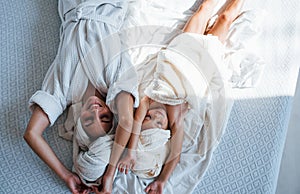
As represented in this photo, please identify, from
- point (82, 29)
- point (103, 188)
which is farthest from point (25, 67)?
point (103, 188)

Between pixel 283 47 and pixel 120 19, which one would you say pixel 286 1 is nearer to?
pixel 283 47

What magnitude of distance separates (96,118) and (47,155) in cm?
18

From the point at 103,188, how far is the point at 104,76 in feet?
1.14

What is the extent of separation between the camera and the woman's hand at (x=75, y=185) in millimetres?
1102

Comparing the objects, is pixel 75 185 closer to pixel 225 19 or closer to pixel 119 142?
pixel 119 142

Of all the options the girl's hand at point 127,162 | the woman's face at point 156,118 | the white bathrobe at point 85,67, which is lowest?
the girl's hand at point 127,162

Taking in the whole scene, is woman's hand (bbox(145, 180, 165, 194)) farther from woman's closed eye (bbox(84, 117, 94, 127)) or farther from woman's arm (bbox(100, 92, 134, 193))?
woman's closed eye (bbox(84, 117, 94, 127))

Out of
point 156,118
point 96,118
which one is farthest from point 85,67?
point 156,118

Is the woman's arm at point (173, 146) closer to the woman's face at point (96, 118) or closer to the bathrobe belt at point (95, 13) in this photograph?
the woman's face at point (96, 118)

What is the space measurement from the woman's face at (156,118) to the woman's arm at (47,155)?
0.84 feet

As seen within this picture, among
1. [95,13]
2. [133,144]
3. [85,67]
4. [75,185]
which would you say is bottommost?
[75,185]

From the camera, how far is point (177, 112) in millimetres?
1146

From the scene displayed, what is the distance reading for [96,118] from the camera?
3.69 feet

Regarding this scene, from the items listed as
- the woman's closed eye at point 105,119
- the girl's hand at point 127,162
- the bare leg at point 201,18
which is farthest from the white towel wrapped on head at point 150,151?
the bare leg at point 201,18
